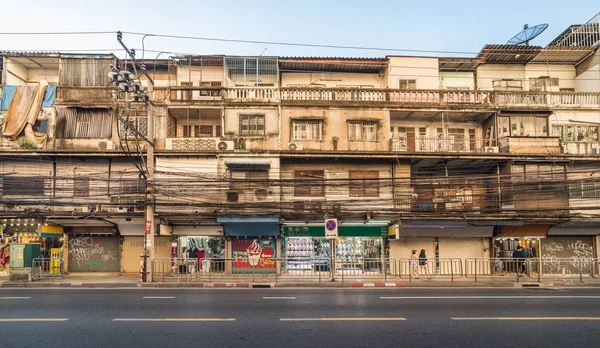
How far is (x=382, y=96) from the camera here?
25859 millimetres

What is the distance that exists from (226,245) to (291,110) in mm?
8380

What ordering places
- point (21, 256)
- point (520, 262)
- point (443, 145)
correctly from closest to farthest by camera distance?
point (21, 256) < point (520, 262) < point (443, 145)

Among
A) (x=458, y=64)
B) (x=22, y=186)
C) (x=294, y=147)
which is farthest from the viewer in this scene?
(x=458, y=64)

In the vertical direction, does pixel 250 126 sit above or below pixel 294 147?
above

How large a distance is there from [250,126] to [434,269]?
12.4 metres

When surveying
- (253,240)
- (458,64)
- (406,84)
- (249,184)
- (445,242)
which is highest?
(458,64)

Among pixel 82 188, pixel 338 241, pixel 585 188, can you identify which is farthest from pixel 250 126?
pixel 585 188

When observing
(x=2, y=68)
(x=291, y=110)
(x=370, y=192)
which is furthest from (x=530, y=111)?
(x=2, y=68)

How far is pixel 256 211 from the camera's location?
949 inches

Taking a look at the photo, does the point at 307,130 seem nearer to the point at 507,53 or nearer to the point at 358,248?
the point at 358,248

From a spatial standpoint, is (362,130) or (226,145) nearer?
(226,145)

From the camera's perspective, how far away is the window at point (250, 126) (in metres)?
25.4

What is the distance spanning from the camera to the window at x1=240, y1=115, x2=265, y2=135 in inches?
998

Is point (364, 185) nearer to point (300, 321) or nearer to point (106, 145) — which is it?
point (106, 145)
